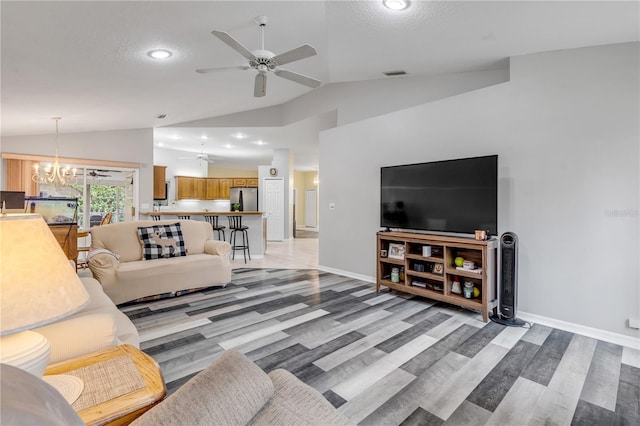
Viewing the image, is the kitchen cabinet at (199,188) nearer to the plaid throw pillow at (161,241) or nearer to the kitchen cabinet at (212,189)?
the kitchen cabinet at (212,189)

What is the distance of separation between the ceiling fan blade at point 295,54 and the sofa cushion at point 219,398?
2420 mm

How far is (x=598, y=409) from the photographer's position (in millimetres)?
1860

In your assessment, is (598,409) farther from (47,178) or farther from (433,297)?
(47,178)

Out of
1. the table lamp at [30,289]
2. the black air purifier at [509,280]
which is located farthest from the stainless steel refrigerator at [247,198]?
the table lamp at [30,289]

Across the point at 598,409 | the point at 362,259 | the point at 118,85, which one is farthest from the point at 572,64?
the point at 118,85

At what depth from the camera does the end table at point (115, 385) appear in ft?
3.24

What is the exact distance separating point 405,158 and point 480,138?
97 cm

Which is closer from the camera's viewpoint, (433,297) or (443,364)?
(443,364)

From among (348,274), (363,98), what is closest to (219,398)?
(348,274)

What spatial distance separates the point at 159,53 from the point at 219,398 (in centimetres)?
349

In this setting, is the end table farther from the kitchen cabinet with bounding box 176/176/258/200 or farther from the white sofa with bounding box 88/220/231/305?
the kitchen cabinet with bounding box 176/176/258/200

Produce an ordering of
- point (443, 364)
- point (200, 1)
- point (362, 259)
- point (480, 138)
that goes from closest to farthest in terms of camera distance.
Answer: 1. point (443, 364)
2. point (200, 1)
3. point (480, 138)
4. point (362, 259)

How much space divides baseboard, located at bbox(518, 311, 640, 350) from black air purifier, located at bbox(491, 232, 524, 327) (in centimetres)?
14

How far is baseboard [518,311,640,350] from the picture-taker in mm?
2652
